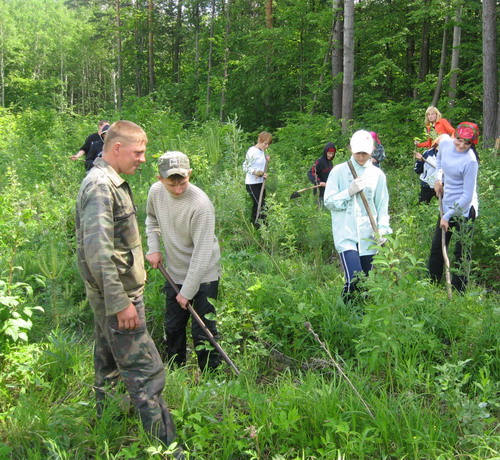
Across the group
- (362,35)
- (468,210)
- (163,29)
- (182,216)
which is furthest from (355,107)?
(163,29)

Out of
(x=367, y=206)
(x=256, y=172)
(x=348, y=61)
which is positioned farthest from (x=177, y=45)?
(x=367, y=206)

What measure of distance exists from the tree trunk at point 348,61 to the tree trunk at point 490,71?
3423 mm

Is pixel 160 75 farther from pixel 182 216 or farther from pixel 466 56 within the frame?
pixel 182 216

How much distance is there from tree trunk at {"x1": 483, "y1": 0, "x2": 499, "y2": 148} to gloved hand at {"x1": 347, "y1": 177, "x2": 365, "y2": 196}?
31.0 feet

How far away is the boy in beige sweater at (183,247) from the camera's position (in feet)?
12.0

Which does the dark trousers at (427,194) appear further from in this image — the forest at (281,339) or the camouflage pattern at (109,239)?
the camouflage pattern at (109,239)

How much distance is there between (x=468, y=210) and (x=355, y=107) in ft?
47.9

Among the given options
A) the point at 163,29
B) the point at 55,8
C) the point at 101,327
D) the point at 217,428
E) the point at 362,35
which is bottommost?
the point at 217,428

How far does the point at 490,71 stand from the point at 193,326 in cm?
1192

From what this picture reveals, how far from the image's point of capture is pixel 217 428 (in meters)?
2.94

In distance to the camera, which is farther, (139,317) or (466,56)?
(466,56)

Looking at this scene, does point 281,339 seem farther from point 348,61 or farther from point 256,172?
point 348,61

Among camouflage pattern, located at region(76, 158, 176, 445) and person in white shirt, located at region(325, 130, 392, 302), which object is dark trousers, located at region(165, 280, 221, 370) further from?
person in white shirt, located at region(325, 130, 392, 302)

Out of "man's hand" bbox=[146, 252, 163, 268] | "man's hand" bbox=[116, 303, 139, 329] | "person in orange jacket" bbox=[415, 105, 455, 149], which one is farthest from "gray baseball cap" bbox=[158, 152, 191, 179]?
"person in orange jacket" bbox=[415, 105, 455, 149]
